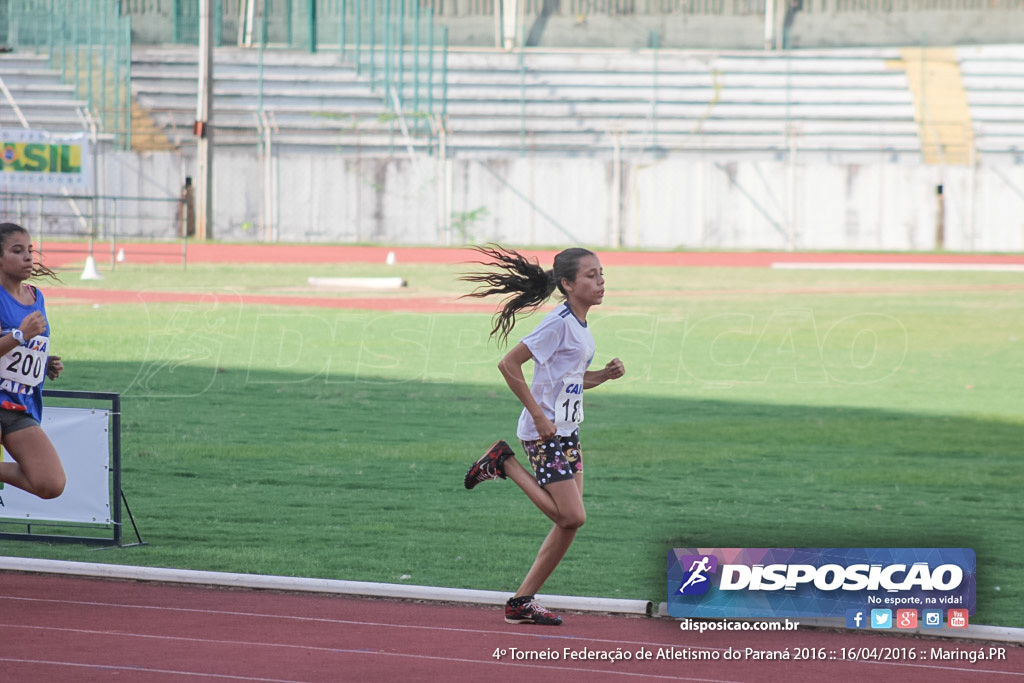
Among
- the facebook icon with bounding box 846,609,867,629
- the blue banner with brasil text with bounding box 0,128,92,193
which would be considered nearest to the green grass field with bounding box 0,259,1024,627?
the facebook icon with bounding box 846,609,867,629

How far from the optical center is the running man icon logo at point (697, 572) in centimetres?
630

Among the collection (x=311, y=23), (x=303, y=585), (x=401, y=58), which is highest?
(x=311, y=23)

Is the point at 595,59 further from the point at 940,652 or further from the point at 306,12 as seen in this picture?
the point at 940,652

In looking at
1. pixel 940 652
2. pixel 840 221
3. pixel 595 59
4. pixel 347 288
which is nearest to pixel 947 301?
pixel 347 288

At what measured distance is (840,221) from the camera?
1645 inches

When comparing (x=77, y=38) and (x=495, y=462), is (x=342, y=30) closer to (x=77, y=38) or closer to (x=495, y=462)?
(x=77, y=38)

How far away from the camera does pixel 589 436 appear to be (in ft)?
42.5

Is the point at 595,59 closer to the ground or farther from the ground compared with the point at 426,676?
farther from the ground

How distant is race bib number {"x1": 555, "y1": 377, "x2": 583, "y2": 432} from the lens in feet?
20.4

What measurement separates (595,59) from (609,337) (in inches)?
1224

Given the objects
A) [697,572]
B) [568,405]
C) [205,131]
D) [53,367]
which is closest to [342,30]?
[205,131]

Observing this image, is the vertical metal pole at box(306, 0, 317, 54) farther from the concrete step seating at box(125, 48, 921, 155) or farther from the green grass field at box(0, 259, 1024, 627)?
the green grass field at box(0, 259, 1024, 627)

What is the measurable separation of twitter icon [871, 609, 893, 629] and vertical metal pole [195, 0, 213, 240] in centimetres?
3446

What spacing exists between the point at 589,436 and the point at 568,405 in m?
6.75
